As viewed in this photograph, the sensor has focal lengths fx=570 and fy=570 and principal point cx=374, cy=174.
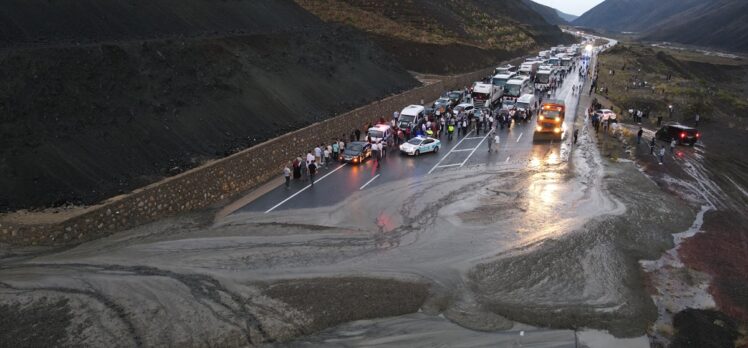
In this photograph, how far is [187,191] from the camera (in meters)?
21.4

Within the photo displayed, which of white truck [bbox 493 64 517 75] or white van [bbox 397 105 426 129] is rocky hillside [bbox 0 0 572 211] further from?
white truck [bbox 493 64 517 75]

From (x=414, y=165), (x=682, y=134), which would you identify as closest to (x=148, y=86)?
(x=414, y=165)

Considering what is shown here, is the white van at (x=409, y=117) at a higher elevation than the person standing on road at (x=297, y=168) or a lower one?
higher

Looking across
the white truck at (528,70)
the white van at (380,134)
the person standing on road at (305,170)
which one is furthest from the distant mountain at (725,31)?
the person standing on road at (305,170)

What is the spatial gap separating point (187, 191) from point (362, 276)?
862 centimetres

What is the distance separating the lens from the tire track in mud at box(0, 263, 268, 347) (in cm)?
1318

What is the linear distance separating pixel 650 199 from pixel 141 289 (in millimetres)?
21186

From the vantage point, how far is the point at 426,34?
3100 inches

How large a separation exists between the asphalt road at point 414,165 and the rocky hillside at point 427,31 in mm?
27140

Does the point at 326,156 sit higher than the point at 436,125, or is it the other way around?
the point at 436,125

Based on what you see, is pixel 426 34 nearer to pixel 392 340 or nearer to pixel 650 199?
pixel 650 199

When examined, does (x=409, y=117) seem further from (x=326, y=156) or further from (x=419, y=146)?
(x=326, y=156)

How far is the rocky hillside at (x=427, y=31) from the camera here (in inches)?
2672

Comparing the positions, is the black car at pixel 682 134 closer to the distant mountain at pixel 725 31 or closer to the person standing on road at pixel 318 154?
the person standing on road at pixel 318 154
